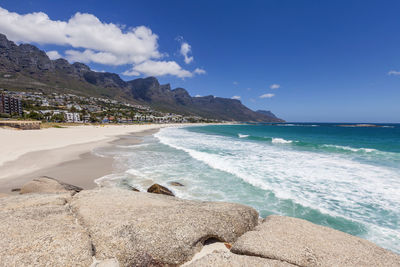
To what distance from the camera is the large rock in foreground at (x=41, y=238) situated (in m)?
2.93

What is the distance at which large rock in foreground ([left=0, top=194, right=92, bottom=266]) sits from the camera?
2.93 meters

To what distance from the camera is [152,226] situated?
13.4 ft

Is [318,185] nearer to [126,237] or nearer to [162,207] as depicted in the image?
[162,207]

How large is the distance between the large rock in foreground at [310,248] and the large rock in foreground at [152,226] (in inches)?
32.0

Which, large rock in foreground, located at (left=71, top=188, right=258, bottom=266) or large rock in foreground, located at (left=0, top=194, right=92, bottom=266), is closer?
large rock in foreground, located at (left=0, top=194, right=92, bottom=266)

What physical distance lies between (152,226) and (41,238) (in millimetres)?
2037

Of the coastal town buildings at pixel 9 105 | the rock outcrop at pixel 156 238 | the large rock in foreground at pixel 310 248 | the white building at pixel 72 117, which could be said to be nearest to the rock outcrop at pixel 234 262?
the rock outcrop at pixel 156 238

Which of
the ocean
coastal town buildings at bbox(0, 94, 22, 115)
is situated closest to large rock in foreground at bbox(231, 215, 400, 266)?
the ocean

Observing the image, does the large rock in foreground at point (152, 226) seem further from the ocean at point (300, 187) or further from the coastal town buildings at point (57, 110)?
the coastal town buildings at point (57, 110)

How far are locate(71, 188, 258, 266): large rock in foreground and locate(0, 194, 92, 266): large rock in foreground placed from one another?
0.29 metres

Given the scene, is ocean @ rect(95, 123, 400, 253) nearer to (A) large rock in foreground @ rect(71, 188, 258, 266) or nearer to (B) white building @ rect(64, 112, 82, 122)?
(A) large rock in foreground @ rect(71, 188, 258, 266)

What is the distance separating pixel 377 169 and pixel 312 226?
15.9m

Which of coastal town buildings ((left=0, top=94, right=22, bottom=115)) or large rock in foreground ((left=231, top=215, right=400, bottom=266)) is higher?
coastal town buildings ((left=0, top=94, right=22, bottom=115))

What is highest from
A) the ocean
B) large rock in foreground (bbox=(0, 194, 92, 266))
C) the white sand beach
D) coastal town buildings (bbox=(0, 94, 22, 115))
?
coastal town buildings (bbox=(0, 94, 22, 115))
